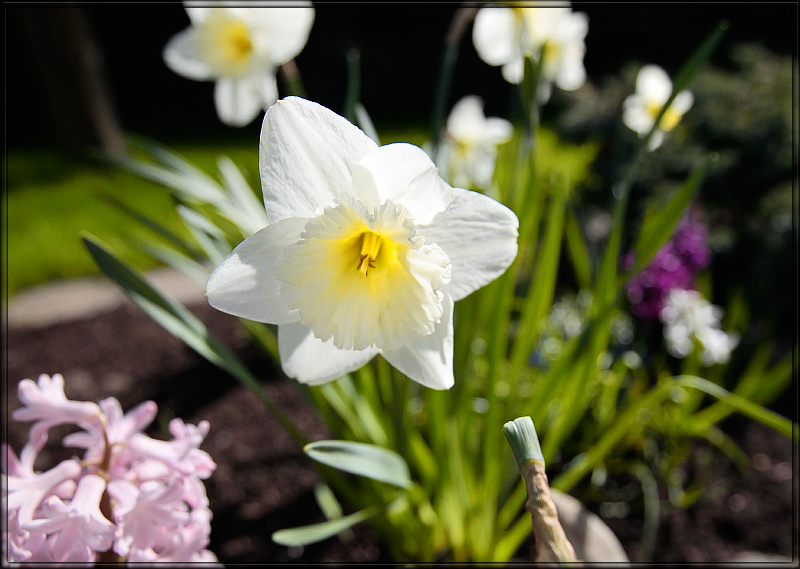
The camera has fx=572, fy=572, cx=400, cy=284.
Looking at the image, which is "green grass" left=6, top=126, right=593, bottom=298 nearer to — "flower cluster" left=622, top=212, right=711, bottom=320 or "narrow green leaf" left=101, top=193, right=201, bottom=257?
"narrow green leaf" left=101, top=193, right=201, bottom=257

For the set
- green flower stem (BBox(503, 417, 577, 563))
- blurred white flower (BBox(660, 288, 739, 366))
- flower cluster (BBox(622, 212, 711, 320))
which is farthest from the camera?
flower cluster (BBox(622, 212, 711, 320))

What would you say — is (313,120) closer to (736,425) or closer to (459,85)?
(736,425)

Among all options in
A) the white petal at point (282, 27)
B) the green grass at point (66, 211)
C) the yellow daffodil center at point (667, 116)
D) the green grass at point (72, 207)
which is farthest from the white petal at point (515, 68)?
the green grass at point (66, 211)

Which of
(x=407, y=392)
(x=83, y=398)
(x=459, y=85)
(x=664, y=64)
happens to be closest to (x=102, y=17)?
(x=459, y=85)

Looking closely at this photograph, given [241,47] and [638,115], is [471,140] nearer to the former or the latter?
[638,115]

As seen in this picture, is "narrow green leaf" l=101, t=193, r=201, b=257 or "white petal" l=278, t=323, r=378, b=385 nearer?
"white petal" l=278, t=323, r=378, b=385

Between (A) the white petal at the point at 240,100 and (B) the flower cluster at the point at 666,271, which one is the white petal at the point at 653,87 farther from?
(A) the white petal at the point at 240,100

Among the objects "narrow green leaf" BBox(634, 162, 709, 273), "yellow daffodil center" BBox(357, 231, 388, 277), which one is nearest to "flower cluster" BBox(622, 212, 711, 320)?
"narrow green leaf" BBox(634, 162, 709, 273)
